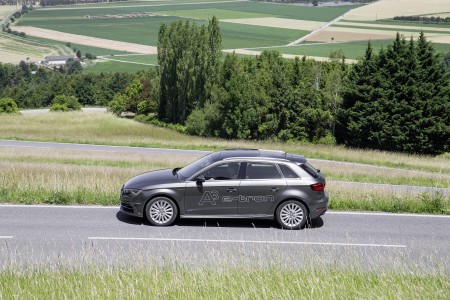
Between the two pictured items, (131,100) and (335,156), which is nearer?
(335,156)

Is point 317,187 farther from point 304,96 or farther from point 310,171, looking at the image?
point 304,96

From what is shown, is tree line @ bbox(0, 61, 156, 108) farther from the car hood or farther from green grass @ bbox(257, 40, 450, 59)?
the car hood

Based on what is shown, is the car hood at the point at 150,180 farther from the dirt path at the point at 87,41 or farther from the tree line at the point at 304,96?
the dirt path at the point at 87,41

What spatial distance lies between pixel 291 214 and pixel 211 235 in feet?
5.98

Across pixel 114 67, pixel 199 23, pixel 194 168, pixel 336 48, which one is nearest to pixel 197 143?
pixel 194 168

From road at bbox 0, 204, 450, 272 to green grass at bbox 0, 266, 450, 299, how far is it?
215cm

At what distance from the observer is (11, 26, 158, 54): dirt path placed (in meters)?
142

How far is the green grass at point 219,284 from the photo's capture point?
20.6 feet

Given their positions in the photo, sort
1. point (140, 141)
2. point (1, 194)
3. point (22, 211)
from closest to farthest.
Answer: point (22, 211) → point (1, 194) → point (140, 141)

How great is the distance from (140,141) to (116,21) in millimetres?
151210

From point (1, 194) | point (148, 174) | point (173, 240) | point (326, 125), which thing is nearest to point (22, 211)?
point (1, 194)

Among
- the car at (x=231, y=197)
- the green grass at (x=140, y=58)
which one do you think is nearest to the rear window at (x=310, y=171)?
the car at (x=231, y=197)

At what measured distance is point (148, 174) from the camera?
13180 millimetres

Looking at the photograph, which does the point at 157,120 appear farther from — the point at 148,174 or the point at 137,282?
the point at 137,282
